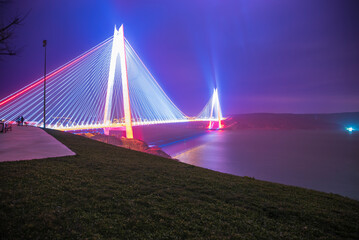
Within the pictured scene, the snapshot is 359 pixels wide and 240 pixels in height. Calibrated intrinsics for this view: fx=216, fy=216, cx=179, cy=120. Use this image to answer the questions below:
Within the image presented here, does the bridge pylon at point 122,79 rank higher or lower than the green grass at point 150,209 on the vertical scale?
higher

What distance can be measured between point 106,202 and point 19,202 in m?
1.08

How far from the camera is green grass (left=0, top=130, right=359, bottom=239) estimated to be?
239 cm

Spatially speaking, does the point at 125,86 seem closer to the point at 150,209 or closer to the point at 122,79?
the point at 122,79

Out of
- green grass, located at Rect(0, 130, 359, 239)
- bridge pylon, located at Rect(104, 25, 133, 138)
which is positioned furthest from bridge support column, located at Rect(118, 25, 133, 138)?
green grass, located at Rect(0, 130, 359, 239)

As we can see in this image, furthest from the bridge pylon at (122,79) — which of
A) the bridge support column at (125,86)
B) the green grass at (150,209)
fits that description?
the green grass at (150,209)

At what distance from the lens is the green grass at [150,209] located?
7.86 feet

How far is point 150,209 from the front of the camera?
2961mm

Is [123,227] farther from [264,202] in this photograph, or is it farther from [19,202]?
[264,202]

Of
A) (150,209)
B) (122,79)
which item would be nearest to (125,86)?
(122,79)

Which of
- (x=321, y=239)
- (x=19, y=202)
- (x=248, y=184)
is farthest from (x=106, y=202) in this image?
(x=248, y=184)

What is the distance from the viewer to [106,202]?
10.1 ft

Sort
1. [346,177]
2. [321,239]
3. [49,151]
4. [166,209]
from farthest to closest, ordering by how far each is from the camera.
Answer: [346,177] → [49,151] → [166,209] → [321,239]

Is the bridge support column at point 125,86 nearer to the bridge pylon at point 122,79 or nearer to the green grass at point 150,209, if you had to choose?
the bridge pylon at point 122,79

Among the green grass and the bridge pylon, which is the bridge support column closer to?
the bridge pylon
